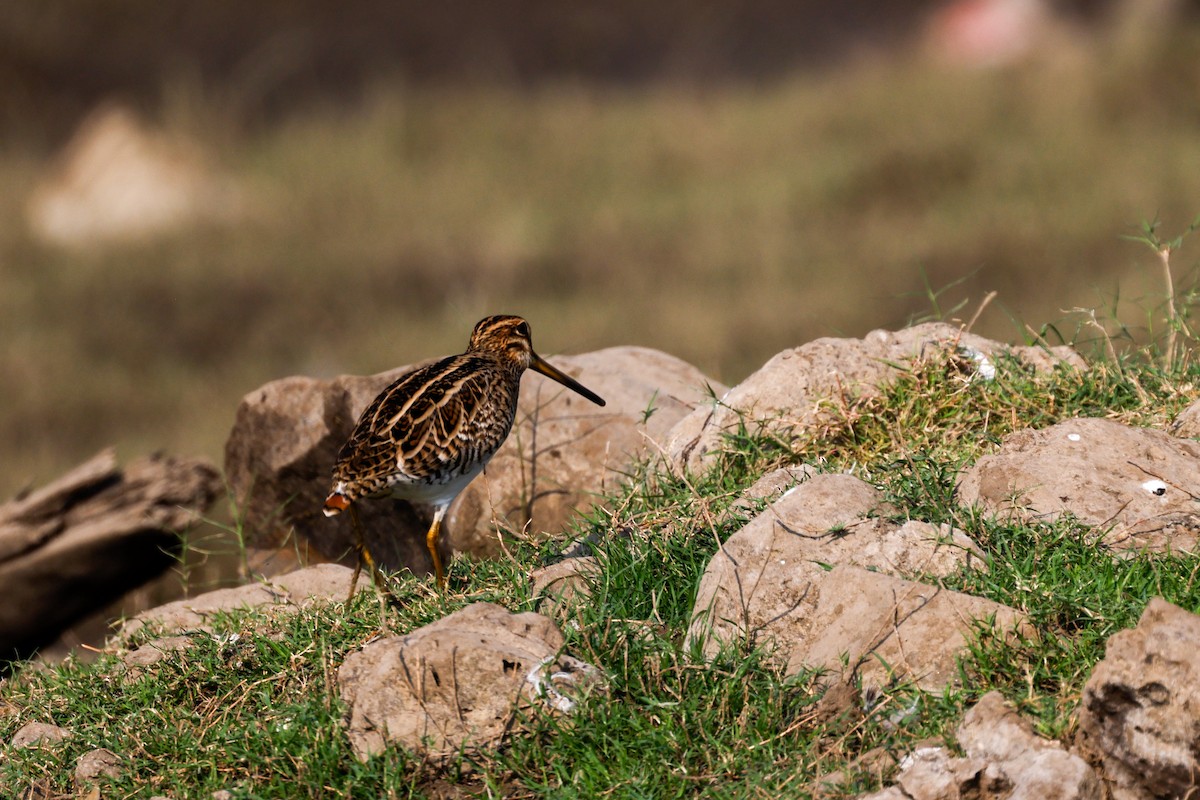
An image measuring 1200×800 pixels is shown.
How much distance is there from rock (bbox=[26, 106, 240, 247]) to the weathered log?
27.6 ft

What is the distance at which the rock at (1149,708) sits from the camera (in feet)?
11.3

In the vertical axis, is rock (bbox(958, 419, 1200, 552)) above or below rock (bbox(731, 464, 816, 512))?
below

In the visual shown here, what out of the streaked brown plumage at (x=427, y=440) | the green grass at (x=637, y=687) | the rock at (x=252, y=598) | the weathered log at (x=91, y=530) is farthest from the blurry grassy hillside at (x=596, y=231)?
the green grass at (x=637, y=687)

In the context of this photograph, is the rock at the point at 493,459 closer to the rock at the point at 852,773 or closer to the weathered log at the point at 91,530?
the weathered log at the point at 91,530

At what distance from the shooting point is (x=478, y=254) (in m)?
14.2

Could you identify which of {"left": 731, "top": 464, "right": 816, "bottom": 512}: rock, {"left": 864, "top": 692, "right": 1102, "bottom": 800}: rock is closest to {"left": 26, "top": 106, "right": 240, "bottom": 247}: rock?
{"left": 731, "top": 464, "right": 816, "bottom": 512}: rock

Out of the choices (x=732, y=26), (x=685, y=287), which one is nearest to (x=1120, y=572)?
(x=685, y=287)

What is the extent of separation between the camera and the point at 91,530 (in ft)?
22.8

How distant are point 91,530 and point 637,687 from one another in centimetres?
377

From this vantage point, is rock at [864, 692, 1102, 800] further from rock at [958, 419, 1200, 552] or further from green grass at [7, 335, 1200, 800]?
rock at [958, 419, 1200, 552]

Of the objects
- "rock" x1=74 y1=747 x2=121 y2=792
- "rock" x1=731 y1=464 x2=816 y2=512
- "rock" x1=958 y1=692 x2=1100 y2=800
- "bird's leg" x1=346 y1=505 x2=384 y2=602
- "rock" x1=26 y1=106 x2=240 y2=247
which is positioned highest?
"rock" x1=26 y1=106 x2=240 y2=247

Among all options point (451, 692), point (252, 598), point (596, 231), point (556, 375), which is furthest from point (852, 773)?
point (596, 231)

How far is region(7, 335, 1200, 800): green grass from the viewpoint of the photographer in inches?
151

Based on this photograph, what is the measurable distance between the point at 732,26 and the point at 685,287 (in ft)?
34.0
